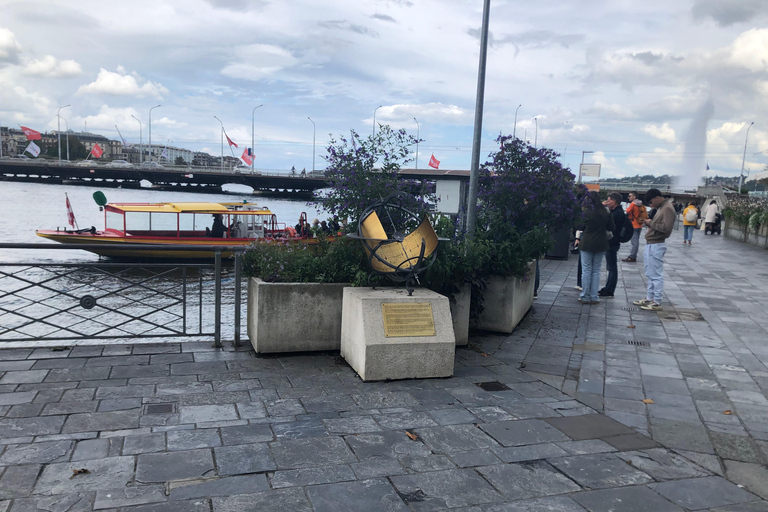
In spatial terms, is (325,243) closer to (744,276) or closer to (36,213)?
(744,276)

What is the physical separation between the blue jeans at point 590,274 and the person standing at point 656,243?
2.36 feet

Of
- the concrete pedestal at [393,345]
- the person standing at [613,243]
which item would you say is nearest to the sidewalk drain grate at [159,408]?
the concrete pedestal at [393,345]

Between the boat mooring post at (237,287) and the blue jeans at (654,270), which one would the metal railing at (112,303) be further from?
the blue jeans at (654,270)

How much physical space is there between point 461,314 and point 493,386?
4.78 ft

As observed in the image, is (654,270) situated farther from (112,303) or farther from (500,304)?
(112,303)

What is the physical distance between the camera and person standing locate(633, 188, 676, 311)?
28.1 feet

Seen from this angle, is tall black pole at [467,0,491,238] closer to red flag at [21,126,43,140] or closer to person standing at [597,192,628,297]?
person standing at [597,192,628,297]

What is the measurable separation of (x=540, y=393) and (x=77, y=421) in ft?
12.1

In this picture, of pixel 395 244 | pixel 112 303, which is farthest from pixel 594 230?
pixel 112 303

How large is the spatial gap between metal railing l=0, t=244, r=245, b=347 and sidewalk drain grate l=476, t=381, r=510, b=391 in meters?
2.68

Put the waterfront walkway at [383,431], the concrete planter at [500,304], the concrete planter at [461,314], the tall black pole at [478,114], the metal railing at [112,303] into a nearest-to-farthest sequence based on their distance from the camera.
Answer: the waterfront walkway at [383,431]
the metal railing at [112,303]
the concrete planter at [461,314]
the concrete planter at [500,304]
the tall black pole at [478,114]

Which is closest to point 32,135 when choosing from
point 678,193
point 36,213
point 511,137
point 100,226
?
point 36,213

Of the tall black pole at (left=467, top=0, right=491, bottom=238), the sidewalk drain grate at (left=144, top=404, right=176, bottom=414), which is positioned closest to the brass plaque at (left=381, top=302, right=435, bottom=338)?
the sidewalk drain grate at (left=144, top=404, right=176, bottom=414)

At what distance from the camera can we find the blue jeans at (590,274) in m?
9.22
